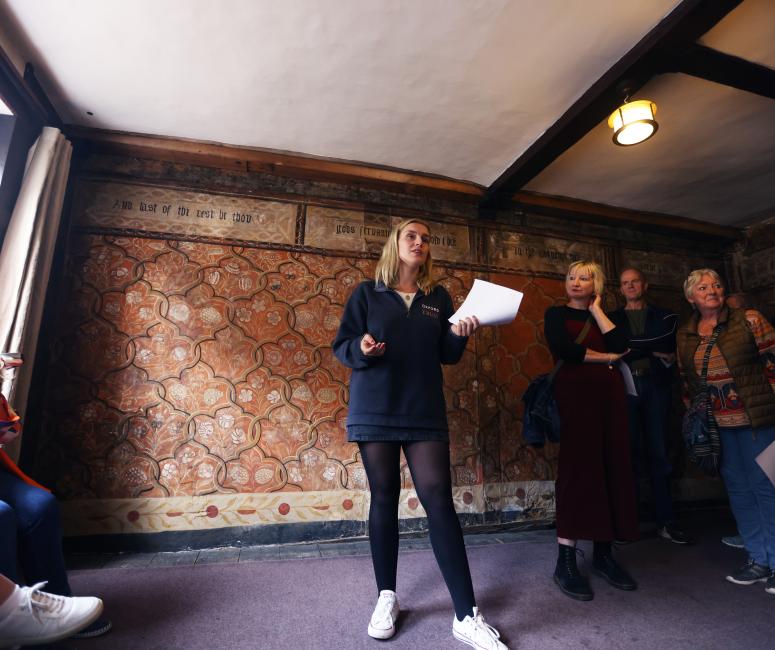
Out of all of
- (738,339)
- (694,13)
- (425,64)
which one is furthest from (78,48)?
(738,339)

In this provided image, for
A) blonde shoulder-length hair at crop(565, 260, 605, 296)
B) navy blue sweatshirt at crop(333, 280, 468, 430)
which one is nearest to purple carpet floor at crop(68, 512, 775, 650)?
navy blue sweatshirt at crop(333, 280, 468, 430)

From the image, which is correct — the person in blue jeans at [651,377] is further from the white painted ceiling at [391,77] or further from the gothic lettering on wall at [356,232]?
the gothic lettering on wall at [356,232]

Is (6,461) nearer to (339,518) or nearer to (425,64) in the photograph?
(339,518)

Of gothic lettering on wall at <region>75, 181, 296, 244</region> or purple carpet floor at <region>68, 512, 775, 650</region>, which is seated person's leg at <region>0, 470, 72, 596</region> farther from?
gothic lettering on wall at <region>75, 181, 296, 244</region>

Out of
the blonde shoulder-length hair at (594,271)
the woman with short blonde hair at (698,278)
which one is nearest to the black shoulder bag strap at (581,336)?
the blonde shoulder-length hair at (594,271)

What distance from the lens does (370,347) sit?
1485mm

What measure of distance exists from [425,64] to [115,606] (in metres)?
2.81

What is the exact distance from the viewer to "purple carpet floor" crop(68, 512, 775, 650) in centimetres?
146

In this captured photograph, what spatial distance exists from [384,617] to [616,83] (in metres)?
2.67

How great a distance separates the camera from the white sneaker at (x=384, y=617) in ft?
4.76

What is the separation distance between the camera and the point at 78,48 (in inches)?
81.3

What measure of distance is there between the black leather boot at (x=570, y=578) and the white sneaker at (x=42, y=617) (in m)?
1.80

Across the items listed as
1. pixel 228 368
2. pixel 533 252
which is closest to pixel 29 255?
pixel 228 368

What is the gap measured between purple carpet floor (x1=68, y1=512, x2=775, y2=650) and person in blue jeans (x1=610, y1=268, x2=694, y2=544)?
1.98 ft
